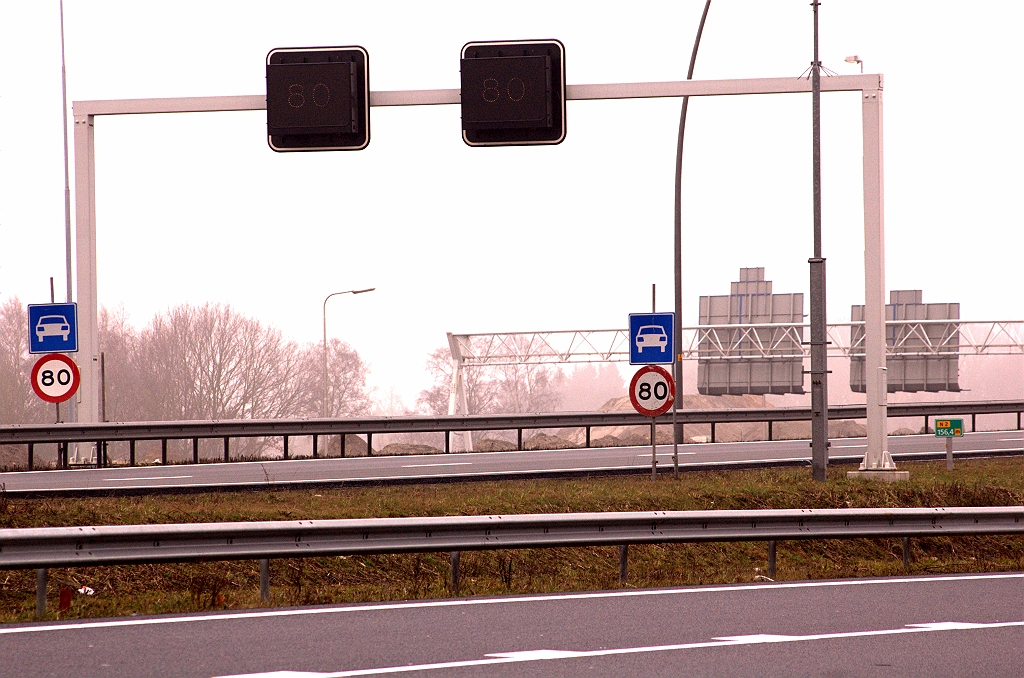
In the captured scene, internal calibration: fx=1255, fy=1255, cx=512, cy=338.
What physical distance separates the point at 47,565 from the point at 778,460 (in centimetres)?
1657

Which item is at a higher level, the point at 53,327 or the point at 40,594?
the point at 53,327

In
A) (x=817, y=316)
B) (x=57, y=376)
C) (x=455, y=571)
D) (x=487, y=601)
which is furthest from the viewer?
(x=57, y=376)

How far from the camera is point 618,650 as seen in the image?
7.84m

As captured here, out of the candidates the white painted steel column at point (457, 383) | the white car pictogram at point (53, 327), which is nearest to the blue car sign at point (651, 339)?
the white car pictogram at point (53, 327)

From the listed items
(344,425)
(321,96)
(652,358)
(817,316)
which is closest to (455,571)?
(321,96)

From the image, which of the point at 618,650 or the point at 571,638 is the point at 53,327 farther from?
the point at 618,650

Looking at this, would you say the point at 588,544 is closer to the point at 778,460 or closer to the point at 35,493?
the point at 35,493

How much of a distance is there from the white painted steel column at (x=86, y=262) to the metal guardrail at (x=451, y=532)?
383 inches

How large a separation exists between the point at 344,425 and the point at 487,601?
15.2 m

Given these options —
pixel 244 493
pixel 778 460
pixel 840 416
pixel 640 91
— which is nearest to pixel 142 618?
pixel 244 493

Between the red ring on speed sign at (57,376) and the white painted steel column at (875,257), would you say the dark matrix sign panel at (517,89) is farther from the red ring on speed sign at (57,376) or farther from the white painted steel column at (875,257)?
the red ring on speed sign at (57,376)

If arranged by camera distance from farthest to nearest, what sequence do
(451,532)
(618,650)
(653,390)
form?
(653,390) → (451,532) → (618,650)

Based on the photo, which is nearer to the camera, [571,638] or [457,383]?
[571,638]

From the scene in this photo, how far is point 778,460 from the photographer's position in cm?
2338
